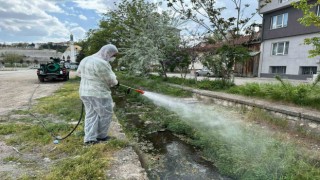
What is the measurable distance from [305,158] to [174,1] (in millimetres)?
10706

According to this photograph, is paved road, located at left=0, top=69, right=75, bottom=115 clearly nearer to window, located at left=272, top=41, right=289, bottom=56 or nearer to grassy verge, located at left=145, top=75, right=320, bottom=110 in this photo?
grassy verge, located at left=145, top=75, right=320, bottom=110

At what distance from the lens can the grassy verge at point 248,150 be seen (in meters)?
3.69

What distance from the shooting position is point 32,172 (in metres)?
3.39

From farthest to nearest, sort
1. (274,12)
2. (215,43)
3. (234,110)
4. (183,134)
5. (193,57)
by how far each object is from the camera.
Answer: (274,12) → (193,57) → (215,43) → (234,110) → (183,134)

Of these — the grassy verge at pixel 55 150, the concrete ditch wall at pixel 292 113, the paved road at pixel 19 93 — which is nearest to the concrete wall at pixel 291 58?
the concrete ditch wall at pixel 292 113

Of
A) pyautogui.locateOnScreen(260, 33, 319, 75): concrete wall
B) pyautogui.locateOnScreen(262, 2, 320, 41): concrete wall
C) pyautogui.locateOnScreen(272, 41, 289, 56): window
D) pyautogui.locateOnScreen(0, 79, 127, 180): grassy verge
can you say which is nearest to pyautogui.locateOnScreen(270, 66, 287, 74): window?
pyautogui.locateOnScreen(260, 33, 319, 75): concrete wall

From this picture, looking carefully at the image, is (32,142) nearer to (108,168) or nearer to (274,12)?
(108,168)

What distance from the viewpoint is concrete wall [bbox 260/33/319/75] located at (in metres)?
19.1

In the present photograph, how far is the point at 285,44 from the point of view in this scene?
21438mm

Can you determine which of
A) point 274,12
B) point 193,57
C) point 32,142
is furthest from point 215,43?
point 274,12

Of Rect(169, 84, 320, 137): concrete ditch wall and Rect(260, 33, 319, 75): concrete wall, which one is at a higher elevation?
Rect(260, 33, 319, 75): concrete wall

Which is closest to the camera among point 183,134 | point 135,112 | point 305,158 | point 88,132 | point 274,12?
point 305,158

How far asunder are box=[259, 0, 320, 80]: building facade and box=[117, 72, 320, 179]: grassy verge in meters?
15.4

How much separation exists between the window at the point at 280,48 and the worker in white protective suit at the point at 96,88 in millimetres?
20823
